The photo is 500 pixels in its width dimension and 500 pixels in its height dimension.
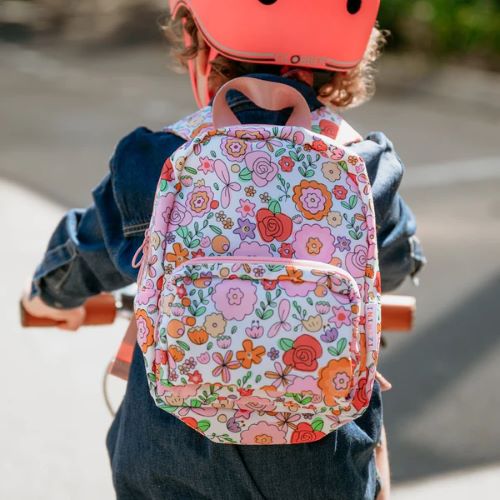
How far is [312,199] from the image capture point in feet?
6.20

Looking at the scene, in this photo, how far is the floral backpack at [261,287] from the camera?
181cm

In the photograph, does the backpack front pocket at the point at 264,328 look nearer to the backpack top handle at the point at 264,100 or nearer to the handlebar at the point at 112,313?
the backpack top handle at the point at 264,100

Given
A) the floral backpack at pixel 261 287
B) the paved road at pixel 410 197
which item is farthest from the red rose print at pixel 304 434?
the paved road at pixel 410 197

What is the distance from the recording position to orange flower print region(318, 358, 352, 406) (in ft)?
5.96

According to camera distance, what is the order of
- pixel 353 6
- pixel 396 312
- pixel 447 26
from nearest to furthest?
pixel 353 6, pixel 396 312, pixel 447 26

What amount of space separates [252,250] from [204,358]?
0.21 metres

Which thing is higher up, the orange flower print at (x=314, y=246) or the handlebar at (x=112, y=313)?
the orange flower print at (x=314, y=246)

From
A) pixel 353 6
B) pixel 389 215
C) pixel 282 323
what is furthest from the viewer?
pixel 353 6

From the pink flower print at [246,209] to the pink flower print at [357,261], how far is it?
188 mm

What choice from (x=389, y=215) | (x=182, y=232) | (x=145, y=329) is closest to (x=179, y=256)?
(x=182, y=232)

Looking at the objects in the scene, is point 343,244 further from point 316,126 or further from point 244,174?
point 316,126

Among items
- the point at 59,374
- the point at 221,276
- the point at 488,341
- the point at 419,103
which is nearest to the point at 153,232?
the point at 221,276

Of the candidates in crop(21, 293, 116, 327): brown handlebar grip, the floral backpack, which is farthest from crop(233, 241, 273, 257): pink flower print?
crop(21, 293, 116, 327): brown handlebar grip

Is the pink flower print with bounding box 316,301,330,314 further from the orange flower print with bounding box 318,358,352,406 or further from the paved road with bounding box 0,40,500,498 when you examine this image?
the paved road with bounding box 0,40,500,498
